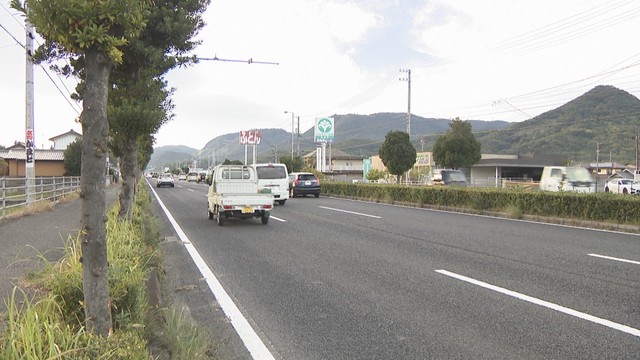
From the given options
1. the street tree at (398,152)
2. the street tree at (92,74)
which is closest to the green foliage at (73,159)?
the street tree at (398,152)

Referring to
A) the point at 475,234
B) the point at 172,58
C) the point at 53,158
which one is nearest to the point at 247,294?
the point at 475,234

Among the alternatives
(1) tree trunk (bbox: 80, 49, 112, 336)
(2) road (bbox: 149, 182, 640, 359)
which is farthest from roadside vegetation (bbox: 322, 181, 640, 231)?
(1) tree trunk (bbox: 80, 49, 112, 336)

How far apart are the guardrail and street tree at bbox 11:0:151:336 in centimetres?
1109

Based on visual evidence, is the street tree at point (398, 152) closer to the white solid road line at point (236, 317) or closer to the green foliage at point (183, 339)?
the white solid road line at point (236, 317)

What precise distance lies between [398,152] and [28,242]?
1180 inches

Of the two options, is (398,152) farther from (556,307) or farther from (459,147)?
(556,307)

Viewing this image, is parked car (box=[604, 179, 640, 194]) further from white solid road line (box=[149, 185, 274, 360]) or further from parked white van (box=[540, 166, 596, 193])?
white solid road line (box=[149, 185, 274, 360])

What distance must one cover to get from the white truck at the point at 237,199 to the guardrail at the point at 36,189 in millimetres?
5459

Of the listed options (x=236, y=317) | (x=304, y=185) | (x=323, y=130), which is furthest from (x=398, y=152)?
(x=236, y=317)

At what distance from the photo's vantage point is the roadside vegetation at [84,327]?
2625 mm

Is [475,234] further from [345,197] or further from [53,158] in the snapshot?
[53,158]

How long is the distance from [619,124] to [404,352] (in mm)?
81623

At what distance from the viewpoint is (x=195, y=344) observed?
3545mm

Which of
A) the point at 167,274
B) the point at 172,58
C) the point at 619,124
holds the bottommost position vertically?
the point at 167,274
